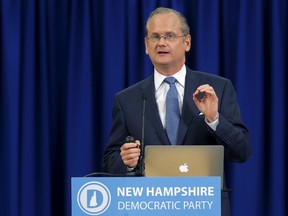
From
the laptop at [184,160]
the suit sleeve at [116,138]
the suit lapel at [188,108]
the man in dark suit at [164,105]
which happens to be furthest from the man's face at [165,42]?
the laptop at [184,160]

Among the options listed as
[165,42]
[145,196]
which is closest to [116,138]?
[165,42]

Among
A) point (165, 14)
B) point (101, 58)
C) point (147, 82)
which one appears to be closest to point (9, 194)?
point (101, 58)

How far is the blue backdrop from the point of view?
3555mm

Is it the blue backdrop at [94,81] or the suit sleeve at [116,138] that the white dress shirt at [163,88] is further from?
the blue backdrop at [94,81]

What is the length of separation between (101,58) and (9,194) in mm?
1012

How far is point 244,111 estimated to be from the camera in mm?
3553

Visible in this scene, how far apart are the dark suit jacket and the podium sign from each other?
0.55 meters

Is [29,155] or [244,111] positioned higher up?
[244,111]

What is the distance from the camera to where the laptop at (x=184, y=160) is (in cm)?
182

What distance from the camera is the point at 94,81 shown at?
3645 millimetres

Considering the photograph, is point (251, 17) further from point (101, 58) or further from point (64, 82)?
point (64, 82)

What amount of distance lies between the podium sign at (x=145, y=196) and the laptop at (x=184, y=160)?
0.84 feet

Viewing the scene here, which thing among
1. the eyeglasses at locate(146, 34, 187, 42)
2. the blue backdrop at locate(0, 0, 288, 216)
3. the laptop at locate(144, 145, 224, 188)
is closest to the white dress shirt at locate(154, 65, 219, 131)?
the eyeglasses at locate(146, 34, 187, 42)

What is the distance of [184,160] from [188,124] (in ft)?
1.67
